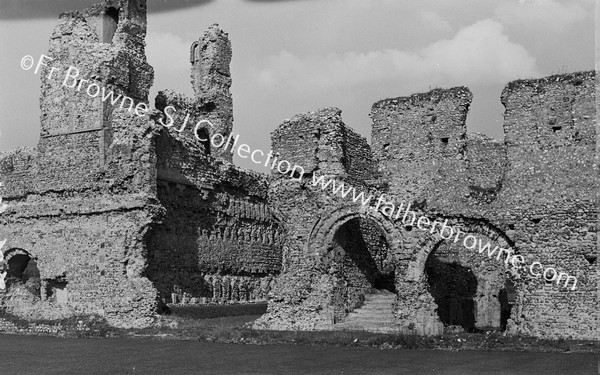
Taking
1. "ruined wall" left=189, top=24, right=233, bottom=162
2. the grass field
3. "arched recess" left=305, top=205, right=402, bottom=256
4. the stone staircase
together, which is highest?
"ruined wall" left=189, top=24, right=233, bottom=162

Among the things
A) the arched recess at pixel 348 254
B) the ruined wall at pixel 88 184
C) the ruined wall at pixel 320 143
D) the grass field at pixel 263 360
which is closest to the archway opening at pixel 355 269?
the arched recess at pixel 348 254

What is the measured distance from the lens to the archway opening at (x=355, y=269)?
861 inches

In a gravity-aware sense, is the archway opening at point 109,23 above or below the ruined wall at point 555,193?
above

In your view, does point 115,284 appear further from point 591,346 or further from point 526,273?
point 591,346

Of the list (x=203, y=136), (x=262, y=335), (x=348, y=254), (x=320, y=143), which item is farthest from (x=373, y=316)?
(x=203, y=136)

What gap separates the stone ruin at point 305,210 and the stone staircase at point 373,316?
0.06 m

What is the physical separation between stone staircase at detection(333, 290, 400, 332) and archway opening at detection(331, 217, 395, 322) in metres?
0.18

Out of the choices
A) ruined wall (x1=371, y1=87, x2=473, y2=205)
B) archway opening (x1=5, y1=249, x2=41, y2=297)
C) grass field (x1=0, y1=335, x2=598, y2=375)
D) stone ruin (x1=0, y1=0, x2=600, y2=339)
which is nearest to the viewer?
grass field (x1=0, y1=335, x2=598, y2=375)

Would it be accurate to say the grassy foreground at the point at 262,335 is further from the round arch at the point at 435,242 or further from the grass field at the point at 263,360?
the round arch at the point at 435,242

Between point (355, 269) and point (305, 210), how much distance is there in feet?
7.93

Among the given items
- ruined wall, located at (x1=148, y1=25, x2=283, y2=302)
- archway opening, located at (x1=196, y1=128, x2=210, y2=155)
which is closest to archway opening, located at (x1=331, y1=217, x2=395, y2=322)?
ruined wall, located at (x1=148, y1=25, x2=283, y2=302)

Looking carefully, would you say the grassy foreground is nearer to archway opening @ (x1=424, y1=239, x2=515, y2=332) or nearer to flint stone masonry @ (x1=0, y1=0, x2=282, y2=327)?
flint stone masonry @ (x1=0, y1=0, x2=282, y2=327)

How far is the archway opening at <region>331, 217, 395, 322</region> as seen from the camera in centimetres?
2188

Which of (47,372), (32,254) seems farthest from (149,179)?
(47,372)
